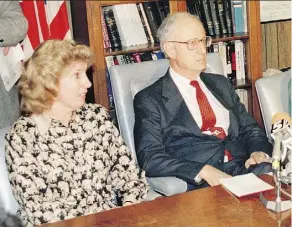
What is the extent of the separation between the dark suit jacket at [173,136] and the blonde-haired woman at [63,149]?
0.20m

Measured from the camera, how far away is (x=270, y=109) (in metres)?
2.64

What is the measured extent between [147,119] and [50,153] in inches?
21.8

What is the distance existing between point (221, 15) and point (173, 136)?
131cm

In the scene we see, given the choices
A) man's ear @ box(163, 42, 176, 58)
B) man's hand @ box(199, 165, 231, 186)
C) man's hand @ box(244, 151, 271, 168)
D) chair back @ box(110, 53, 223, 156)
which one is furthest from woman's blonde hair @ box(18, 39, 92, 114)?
man's hand @ box(244, 151, 271, 168)

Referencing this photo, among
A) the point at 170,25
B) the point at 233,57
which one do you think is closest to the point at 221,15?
the point at 233,57

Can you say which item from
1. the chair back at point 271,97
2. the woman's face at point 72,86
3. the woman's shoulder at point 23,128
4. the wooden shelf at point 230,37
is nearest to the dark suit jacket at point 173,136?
the chair back at point 271,97

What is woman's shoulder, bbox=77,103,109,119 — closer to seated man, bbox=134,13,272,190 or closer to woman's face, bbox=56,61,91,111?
woman's face, bbox=56,61,91,111

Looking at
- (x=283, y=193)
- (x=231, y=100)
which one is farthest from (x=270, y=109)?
(x=283, y=193)

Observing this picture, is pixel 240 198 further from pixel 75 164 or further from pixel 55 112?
pixel 55 112

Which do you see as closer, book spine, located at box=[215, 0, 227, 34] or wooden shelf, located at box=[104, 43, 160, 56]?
wooden shelf, located at box=[104, 43, 160, 56]

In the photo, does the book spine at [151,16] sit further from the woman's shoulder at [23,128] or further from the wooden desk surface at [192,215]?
the wooden desk surface at [192,215]

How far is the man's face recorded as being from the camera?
260 cm

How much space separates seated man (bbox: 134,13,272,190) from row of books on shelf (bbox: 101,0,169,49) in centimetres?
66

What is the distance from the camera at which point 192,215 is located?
1.67 meters
